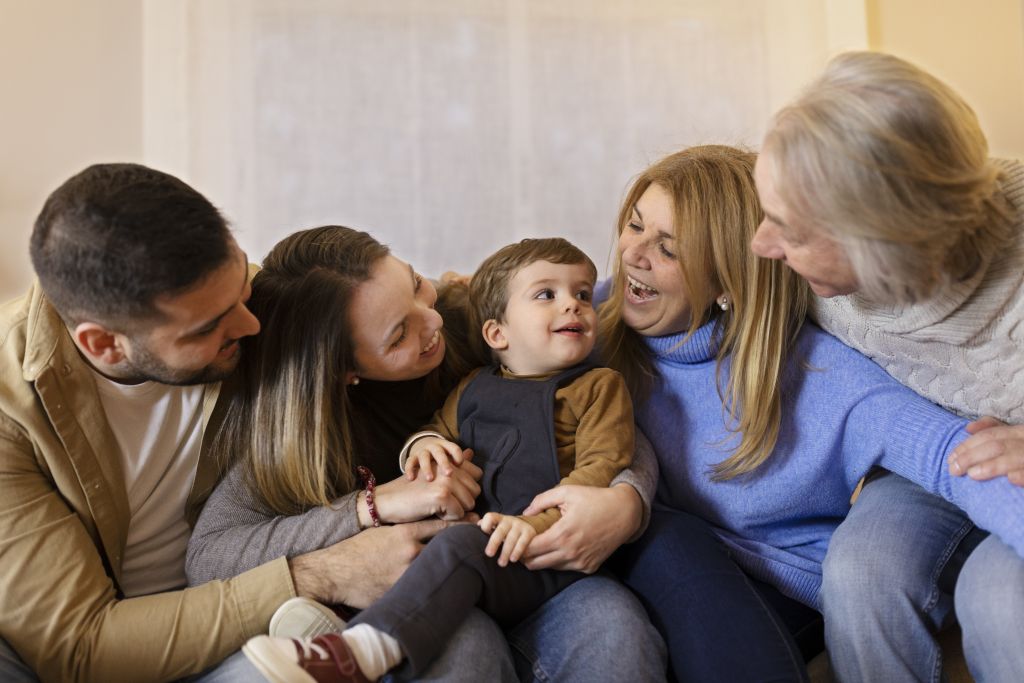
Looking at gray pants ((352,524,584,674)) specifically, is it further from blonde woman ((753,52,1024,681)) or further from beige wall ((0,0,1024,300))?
beige wall ((0,0,1024,300))

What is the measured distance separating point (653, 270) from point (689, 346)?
0.55 feet

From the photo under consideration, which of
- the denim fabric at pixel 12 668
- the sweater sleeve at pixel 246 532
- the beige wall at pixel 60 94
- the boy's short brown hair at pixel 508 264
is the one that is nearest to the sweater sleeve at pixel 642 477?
the boy's short brown hair at pixel 508 264

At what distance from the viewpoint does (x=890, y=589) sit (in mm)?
1508

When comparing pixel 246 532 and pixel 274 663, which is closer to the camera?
pixel 274 663

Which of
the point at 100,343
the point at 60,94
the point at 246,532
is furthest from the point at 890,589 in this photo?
the point at 60,94

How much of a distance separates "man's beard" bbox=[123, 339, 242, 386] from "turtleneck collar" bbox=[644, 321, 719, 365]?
80cm

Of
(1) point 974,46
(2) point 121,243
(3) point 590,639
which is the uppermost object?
(1) point 974,46

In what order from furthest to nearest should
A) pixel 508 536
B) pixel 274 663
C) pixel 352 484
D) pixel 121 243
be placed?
1. pixel 352 484
2. pixel 508 536
3. pixel 121 243
4. pixel 274 663

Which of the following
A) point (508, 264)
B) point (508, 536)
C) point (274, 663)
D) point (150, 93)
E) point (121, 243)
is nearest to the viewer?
point (274, 663)

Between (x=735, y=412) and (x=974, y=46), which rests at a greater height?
(x=974, y=46)

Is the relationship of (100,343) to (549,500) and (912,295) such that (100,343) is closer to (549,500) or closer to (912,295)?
(549,500)

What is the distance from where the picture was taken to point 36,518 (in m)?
1.47

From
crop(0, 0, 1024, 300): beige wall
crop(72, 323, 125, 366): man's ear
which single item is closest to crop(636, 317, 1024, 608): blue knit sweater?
crop(72, 323, 125, 366): man's ear

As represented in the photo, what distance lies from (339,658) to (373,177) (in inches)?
96.6
